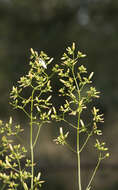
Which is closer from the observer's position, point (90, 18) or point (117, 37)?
point (117, 37)

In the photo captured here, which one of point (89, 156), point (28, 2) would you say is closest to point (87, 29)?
point (28, 2)

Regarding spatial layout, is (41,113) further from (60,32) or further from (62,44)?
(60,32)

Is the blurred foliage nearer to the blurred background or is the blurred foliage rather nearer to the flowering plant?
the blurred background

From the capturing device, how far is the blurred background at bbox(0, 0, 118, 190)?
7328 millimetres

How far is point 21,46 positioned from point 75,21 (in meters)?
1.24

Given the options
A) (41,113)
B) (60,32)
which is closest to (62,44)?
(60,32)

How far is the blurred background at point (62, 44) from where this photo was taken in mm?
7328

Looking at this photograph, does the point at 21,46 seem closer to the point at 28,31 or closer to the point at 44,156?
the point at 28,31

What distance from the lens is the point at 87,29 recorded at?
8156mm

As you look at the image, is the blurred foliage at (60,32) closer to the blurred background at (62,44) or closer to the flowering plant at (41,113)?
the blurred background at (62,44)

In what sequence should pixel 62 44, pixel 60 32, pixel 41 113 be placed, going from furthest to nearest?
pixel 60 32
pixel 62 44
pixel 41 113

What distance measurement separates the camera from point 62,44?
7.40 meters

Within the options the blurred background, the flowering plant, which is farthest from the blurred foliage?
the flowering plant

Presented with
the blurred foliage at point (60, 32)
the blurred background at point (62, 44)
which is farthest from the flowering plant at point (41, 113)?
the blurred foliage at point (60, 32)
